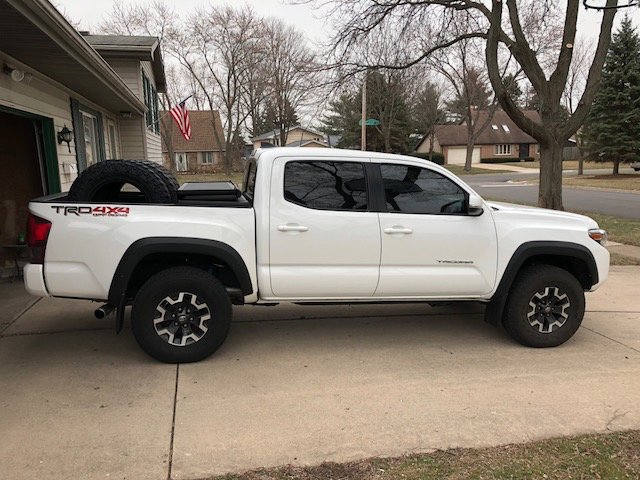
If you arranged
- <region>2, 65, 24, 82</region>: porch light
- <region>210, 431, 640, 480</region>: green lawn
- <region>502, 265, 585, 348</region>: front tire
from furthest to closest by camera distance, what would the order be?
<region>2, 65, 24, 82</region>: porch light, <region>502, 265, 585, 348</region>: front tire, <region>210, 431, 640, 480</region>: green lawn

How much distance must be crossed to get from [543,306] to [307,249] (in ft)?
7.47

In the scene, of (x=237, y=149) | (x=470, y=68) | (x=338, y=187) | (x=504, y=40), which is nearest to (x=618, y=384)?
(x=338, y=187)

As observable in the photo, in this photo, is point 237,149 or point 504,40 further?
point 237,149

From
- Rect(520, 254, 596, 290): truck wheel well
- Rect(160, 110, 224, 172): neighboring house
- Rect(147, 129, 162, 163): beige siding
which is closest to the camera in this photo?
Rect(520, 254, 596, 290): truck wheel well

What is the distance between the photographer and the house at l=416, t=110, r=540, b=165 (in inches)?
2496

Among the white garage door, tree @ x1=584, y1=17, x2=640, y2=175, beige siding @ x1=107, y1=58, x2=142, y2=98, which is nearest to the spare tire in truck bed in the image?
beige siding @ x1=107, y1=58, x2=142, y2=98

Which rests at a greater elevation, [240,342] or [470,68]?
[470,68]

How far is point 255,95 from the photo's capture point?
43.7 m

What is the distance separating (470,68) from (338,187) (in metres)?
45.1

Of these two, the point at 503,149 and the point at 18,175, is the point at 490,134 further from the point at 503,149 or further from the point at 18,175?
the point at 18,175

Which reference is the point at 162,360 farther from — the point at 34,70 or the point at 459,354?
the point at 34,70

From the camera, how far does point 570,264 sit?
16.3 ft

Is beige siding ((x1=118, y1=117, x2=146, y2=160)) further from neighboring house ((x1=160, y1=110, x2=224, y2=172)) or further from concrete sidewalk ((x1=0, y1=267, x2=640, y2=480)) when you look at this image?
neighboring house ((x1=160, y1=110, x2=224, y2=172))

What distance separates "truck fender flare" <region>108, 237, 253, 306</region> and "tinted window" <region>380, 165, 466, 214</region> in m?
1.47
